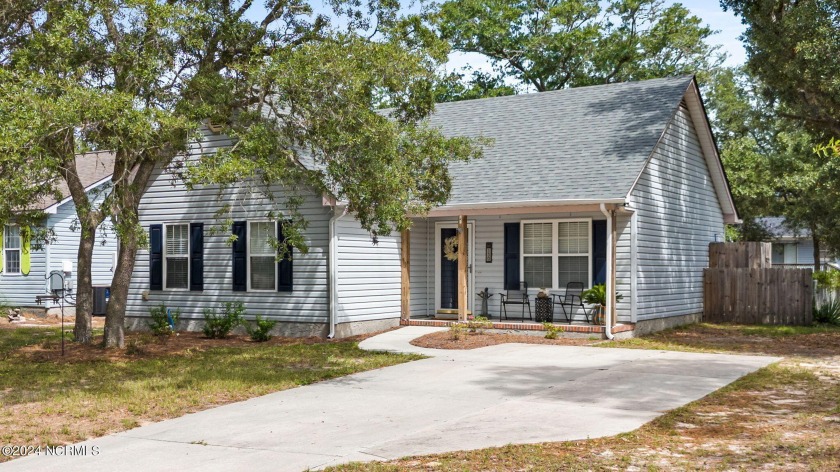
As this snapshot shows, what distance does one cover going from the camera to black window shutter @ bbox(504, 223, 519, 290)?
18281 mm

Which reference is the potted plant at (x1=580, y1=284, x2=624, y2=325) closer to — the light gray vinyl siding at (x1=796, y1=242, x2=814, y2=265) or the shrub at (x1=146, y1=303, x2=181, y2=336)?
the shrub at (x1=146, y1=303, x2=181, y2=336)

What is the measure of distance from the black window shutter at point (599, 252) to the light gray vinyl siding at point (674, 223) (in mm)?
661

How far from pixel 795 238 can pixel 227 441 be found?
128 ft

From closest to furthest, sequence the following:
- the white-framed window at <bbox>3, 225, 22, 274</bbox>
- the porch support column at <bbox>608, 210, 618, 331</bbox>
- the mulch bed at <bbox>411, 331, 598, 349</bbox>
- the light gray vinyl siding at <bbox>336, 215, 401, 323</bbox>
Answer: the mulch bed at <bbox>411, 331, 598, 349</bbox>, the porch support column at <bbox>608, 210, 618, 331</bbox>, the light gray vinyl siding at <bbox>336, 215, 401, 323</bbox>, the white-framed window at <bbox>3, 225, 22, 274</bbox>

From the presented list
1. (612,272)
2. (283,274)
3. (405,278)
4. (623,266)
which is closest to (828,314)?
(623,266)

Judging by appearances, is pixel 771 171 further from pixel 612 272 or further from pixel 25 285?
pixel 25 285

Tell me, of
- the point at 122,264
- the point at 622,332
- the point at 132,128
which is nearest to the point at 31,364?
the point at 122,264

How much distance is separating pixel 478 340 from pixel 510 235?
323cm

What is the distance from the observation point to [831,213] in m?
32.9

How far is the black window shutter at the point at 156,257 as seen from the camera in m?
19.2

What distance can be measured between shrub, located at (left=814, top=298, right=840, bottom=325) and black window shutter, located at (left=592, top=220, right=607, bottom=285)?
6394 mm

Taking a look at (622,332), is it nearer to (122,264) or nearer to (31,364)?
(122,264)

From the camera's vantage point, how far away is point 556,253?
1788 cm

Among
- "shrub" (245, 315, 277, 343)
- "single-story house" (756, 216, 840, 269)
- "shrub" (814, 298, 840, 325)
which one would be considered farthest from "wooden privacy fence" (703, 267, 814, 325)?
"single-story house" (756, 216, 840, 269)
